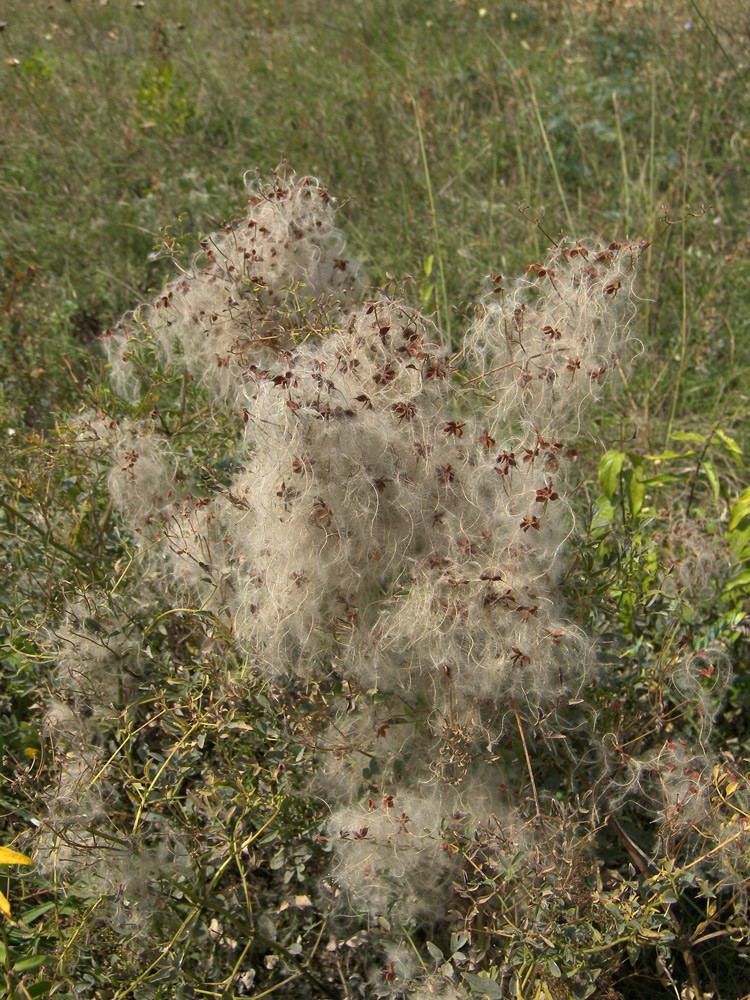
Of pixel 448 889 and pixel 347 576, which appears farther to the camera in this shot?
pixel 448 889

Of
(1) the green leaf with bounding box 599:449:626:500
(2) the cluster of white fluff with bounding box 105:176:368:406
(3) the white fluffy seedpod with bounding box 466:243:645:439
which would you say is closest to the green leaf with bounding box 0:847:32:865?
(2) the cluster of white fluff with bounding box 105:176:368:406

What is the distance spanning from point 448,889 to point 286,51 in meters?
5.21

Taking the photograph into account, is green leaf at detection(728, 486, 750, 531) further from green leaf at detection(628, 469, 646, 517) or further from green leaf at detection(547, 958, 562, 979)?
green leaf at detection(547, 958, 562, 979)

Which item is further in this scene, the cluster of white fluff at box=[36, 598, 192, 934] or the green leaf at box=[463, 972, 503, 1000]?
the cluster of white fluff at box=[36, 598, 192, 934]

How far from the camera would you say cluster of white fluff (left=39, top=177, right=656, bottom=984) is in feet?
4.83

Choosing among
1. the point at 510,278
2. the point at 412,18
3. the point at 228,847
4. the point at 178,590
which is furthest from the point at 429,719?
the point at 412,18

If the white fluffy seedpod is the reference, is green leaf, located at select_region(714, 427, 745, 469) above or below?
below

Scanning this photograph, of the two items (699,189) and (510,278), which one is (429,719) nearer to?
(510,278)

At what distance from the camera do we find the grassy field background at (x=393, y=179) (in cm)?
231

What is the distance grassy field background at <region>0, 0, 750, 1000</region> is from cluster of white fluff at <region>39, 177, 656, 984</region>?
0.26m

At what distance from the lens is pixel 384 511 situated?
1.49m

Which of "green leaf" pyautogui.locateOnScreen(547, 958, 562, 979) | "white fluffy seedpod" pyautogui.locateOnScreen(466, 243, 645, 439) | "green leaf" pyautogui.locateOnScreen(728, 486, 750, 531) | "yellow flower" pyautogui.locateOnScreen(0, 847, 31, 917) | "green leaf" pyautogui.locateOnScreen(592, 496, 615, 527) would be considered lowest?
"green leaf" pyautogui.locateOnScreen(547, 958, 562, 979)

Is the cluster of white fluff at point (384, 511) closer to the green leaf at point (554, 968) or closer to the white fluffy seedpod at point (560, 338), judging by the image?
the white fluffy seedpod at point (560, 338)

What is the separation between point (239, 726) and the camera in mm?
1759
